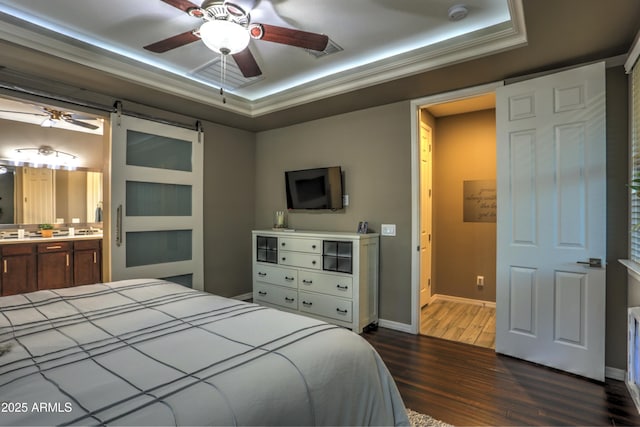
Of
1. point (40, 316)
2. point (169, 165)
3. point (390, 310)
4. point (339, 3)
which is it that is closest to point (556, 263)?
point (390, 310)

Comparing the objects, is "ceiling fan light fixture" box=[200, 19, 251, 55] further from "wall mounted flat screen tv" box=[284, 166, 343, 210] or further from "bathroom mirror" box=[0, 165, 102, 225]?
"bathroom mirror" box=[0, 165, 102, 225]

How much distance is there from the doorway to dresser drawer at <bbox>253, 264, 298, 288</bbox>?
5.38 feet

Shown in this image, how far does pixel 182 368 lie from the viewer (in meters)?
1.11

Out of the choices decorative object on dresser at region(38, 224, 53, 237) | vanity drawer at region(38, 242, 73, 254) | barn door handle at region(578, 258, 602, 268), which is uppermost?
decorative object on dresser at region(38, 224, 53, 237)

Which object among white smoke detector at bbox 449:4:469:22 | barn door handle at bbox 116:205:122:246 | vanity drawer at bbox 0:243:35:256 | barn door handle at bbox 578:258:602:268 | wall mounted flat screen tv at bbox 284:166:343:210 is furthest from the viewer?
vanity drawer at bbox 0:243:35:256

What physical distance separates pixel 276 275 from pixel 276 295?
0.24 metres

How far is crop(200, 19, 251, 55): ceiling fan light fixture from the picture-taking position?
1.88 m

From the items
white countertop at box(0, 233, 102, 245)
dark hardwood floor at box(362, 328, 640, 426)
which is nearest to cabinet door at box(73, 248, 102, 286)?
white countertop at box(0, 233, 102, 245)

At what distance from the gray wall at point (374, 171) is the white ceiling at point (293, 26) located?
26.4 inches

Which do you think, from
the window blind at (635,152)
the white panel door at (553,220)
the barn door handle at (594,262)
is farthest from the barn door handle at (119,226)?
the window blind at (635,152)

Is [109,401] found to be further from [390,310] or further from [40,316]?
[390,310]

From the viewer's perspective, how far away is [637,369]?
6.46ft

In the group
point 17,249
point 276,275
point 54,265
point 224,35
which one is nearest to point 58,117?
point 17,249

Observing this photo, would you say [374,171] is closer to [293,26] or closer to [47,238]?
[293,26]
